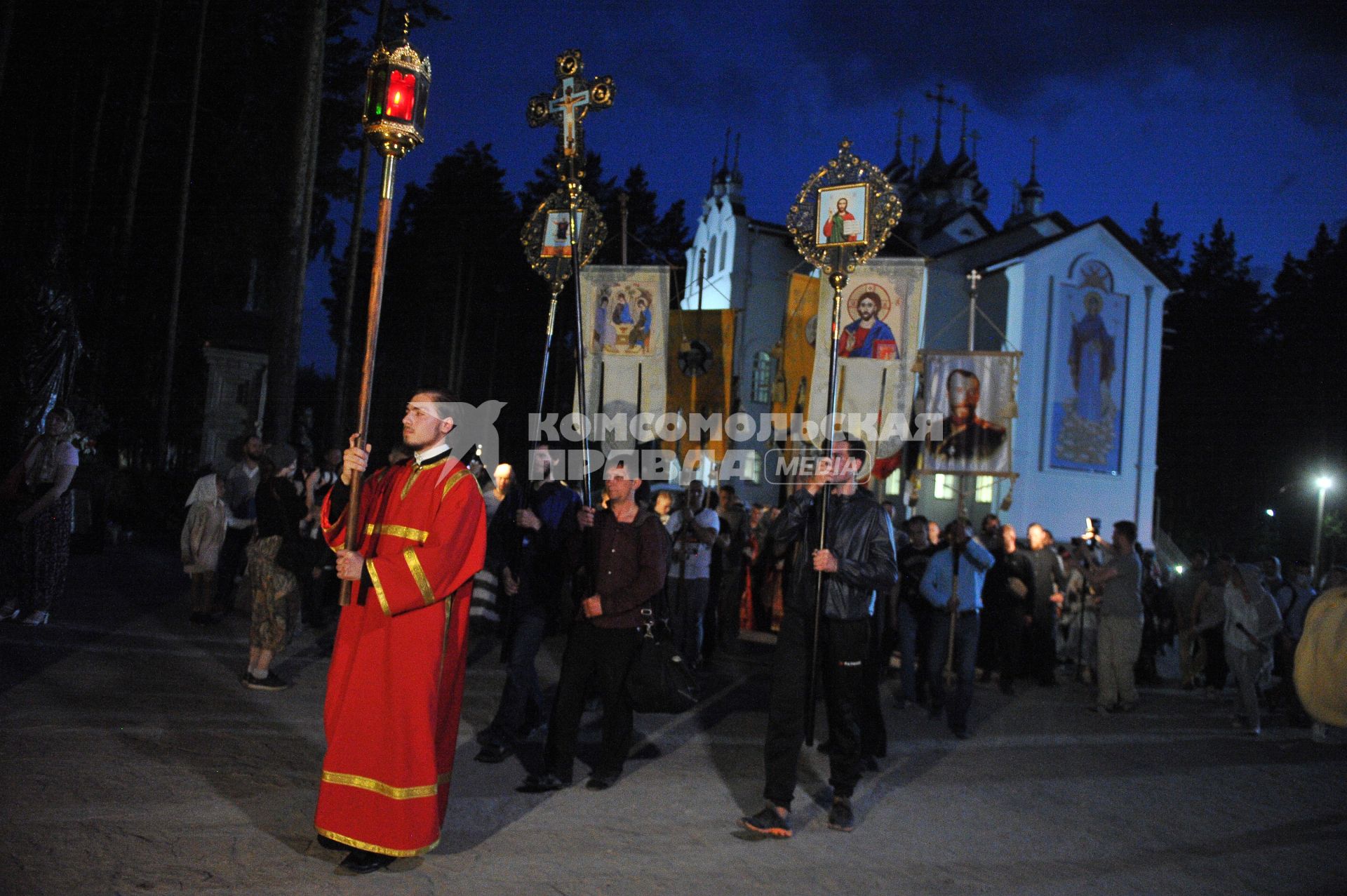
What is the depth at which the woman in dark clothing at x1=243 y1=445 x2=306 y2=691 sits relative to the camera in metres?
8.44

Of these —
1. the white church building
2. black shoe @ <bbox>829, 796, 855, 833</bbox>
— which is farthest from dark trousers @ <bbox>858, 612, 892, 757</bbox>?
the white church building

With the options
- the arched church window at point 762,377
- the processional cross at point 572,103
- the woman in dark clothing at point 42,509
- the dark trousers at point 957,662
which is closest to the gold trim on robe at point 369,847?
the processional cross at point 572,103

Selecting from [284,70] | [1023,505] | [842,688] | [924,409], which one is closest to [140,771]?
[842,688]

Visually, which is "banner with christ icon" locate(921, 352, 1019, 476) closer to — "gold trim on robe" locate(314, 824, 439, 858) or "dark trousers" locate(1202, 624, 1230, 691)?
"dark trousers" locate(1202, 624, 1230, 691)

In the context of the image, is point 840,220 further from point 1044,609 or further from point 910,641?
point 1044,609

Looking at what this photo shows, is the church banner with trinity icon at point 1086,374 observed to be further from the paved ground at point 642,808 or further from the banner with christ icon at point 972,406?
the paved ground at point 642,808

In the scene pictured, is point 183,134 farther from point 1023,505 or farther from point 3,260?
point 1023,505

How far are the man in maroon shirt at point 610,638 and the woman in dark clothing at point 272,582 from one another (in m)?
2.92

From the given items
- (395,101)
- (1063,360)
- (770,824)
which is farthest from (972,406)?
(395,101)

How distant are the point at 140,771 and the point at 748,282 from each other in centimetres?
4141

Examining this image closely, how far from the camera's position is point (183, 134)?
25.7 m

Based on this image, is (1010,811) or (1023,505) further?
(1023,505)

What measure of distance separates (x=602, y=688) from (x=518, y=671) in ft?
2.48

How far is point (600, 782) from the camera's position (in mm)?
6480
